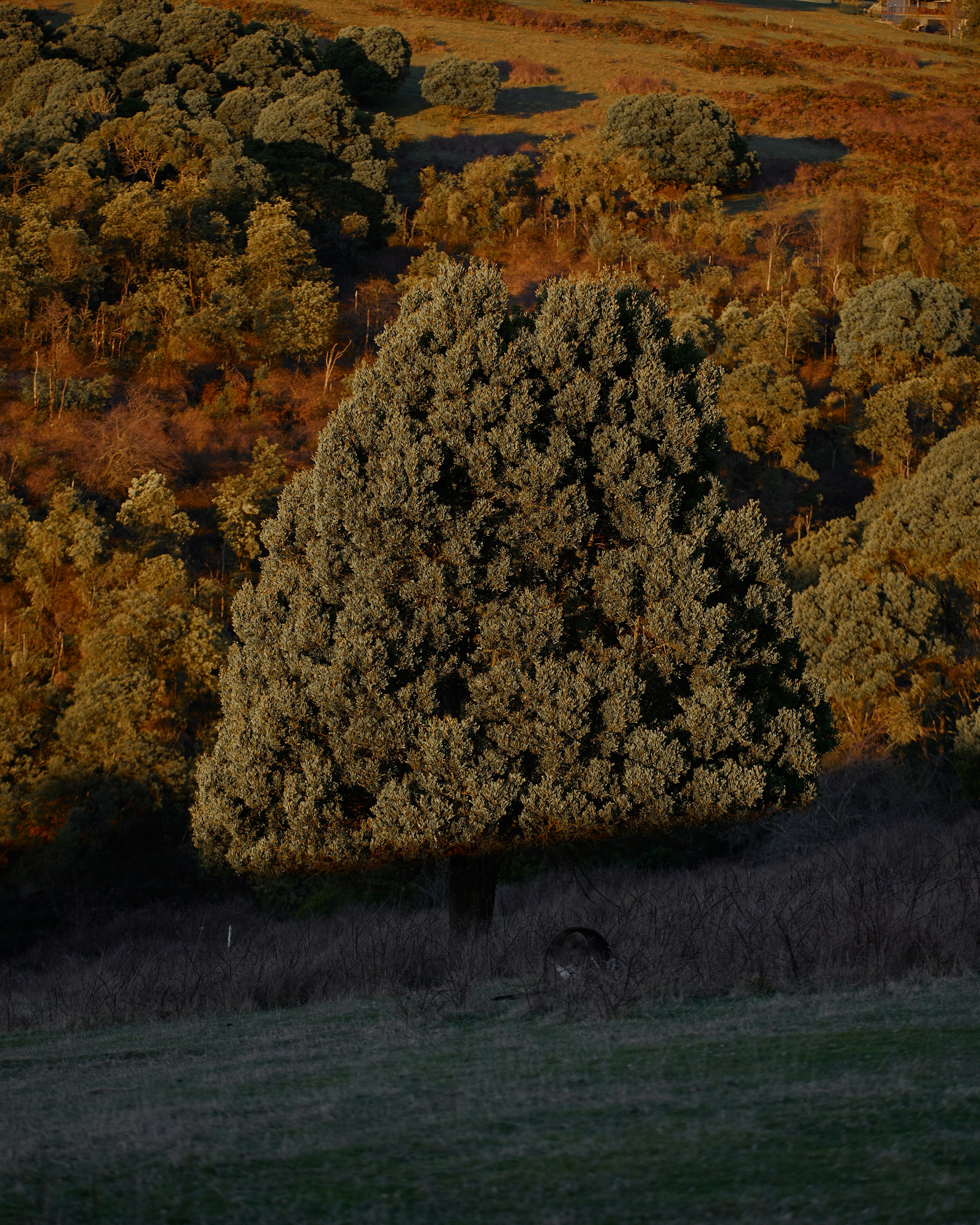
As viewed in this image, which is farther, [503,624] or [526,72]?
[526,72]

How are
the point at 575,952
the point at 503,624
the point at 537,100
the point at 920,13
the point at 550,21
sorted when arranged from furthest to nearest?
the point at 920,13
the point at 550,21
the point at 537,100
the point at 503,624
the point at 575,952

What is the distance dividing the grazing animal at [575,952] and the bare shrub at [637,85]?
65.6 m

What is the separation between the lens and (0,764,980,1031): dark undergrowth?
766 cm

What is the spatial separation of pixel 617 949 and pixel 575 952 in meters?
0.72

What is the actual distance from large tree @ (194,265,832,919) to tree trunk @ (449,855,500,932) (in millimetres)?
33

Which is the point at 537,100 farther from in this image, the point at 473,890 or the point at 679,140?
the point at 473,890

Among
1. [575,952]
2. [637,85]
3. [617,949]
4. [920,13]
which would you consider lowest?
[617,949]

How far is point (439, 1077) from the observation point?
17.4 feet

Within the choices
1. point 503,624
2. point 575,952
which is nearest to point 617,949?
point 575,952

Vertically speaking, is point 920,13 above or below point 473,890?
above

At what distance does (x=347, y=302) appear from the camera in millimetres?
46438

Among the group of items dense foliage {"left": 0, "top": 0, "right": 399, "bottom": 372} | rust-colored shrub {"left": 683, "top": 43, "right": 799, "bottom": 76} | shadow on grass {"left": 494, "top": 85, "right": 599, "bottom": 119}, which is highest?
rust-colored shrub {"left": 683, "top": 43, "right": 799, "bottom": 76}

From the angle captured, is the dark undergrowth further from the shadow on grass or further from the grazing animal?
the shadow on grass

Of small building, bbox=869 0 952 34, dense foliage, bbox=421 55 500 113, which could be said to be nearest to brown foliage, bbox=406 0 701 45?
dense foliage, bbox=421 55 500 113
